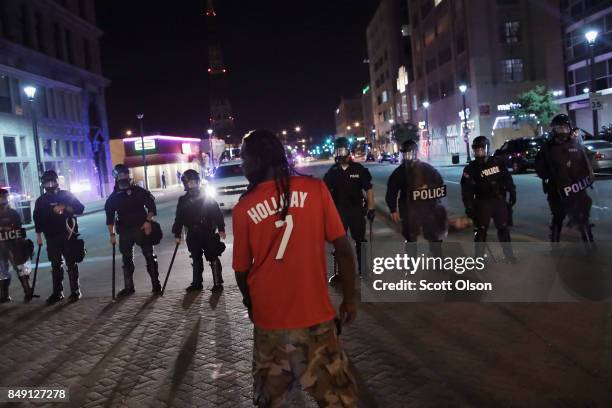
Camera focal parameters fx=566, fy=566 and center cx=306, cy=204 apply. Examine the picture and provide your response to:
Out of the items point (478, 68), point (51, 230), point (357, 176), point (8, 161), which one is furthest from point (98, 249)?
point (478, 68)

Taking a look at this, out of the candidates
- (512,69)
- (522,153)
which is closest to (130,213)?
(522,153)

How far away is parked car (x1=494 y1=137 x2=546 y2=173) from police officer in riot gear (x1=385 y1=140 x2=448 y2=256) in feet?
68.7

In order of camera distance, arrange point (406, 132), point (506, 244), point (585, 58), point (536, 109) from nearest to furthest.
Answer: point (506, 244) < point (585, 58) < point (536, 109) < point (406, 132)

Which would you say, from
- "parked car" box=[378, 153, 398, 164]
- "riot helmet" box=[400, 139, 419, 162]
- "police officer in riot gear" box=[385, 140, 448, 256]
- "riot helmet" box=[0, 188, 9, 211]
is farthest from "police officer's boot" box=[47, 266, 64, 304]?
"parked car" box=[378, 153, 398, 164]

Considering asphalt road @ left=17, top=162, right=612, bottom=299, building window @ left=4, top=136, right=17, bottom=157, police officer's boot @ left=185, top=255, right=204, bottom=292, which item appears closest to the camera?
police officer's boot @ left=185, top=255, right=204, bottom=292

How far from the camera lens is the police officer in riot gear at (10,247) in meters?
8.09

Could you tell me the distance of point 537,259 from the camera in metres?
8.23

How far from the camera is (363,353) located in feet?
16.7

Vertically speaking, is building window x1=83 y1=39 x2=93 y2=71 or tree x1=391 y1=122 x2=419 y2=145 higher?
building window x1=83 y1=39 x2=93 y2=71

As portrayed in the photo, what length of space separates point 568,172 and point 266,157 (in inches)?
246

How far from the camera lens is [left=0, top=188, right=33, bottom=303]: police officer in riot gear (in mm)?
8091

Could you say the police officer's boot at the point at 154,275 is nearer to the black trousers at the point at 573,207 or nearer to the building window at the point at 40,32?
the black trousers at the point at 573,207

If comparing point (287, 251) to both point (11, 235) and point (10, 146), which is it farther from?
point (10, 146)

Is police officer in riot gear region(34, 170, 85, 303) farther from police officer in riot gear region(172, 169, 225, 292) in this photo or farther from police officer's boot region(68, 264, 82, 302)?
police officer in riot gear region(172, 169, 225, 292)
